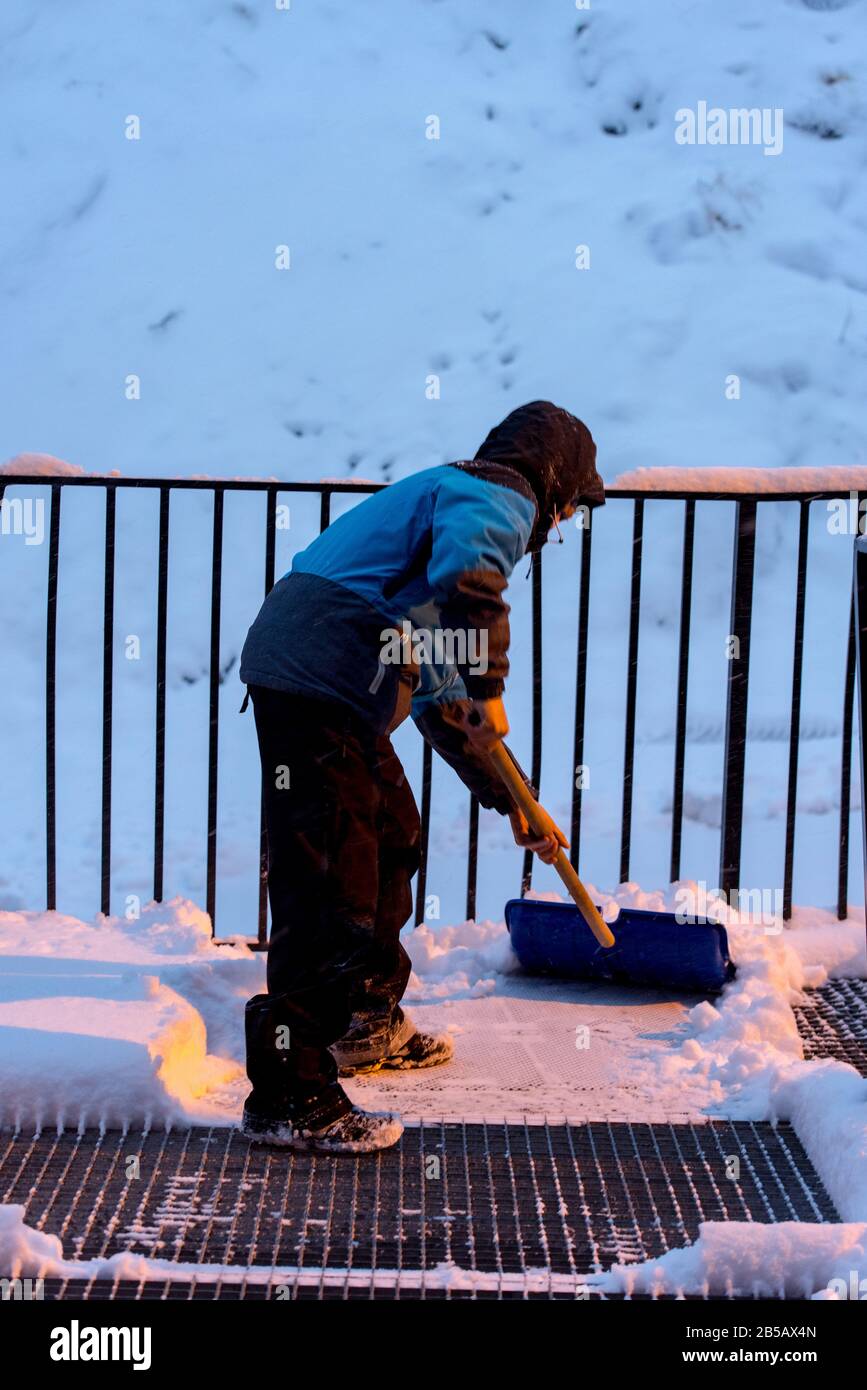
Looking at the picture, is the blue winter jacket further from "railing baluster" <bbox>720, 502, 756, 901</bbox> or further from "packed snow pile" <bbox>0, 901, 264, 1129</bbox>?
"railing baluster" <bbox>720, 502, 756, 901</bbox>

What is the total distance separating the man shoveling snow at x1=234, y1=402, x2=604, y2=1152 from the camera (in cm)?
322

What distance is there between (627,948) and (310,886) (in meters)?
1.30

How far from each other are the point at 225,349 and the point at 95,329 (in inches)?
45.9

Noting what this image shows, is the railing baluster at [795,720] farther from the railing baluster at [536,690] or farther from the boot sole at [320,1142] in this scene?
the boot sole at [320,1142]

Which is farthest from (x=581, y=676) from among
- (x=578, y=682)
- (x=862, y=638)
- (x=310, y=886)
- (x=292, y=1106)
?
(x=292, y=1106)

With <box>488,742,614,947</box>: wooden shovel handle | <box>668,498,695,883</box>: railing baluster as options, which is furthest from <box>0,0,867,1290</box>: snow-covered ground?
<box>488,742,614,947</box>: wooden shovel handle

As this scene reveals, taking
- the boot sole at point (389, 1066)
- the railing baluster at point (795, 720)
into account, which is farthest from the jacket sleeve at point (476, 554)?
the railing baluster at point (795, 720)

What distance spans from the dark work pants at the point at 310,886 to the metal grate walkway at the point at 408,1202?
0.20 metres

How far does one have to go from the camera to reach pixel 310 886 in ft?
10.6

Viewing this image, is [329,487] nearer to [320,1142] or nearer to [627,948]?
[627,948]

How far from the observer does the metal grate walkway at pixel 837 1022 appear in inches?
152

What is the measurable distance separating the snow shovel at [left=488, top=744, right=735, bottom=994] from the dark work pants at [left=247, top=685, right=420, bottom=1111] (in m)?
0.94

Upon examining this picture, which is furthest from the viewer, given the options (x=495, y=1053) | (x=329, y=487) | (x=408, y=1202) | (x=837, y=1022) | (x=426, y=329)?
(x=426, y=329)

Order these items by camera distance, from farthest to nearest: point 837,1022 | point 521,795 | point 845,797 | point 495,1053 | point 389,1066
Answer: point 845,797, point 837,1022, point 495,1053, point 389,1066, point 521,795
